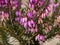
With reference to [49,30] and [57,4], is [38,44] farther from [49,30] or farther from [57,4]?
[57,4]

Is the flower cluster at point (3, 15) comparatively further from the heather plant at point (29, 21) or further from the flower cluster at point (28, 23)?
the flower cluster at point (28, 23)

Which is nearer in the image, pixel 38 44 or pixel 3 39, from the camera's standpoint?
pixel 3 39

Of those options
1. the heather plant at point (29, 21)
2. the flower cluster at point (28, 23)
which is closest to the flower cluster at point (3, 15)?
the heather plant at point (29, 21)

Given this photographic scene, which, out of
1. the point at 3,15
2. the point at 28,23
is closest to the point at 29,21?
the point at 28,23

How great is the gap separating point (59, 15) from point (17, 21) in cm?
35

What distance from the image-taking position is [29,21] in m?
1.65

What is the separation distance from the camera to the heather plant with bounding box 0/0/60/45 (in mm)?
1692

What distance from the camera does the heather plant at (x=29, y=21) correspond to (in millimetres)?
1692

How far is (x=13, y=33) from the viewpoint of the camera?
5.82ft

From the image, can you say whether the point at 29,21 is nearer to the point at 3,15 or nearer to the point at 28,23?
the point at 28,23

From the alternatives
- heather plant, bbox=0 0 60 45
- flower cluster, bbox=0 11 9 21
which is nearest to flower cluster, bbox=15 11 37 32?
heather plant, bbox=0 0 60 45

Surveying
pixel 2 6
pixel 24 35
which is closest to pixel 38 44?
pixel 24 35

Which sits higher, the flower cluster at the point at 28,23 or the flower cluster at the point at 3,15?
the flower cluster at the point at 3,15

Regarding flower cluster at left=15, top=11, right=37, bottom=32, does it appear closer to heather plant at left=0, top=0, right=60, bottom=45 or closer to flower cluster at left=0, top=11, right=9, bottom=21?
heather plant at left=0, top=0, right=60, bottom=45
